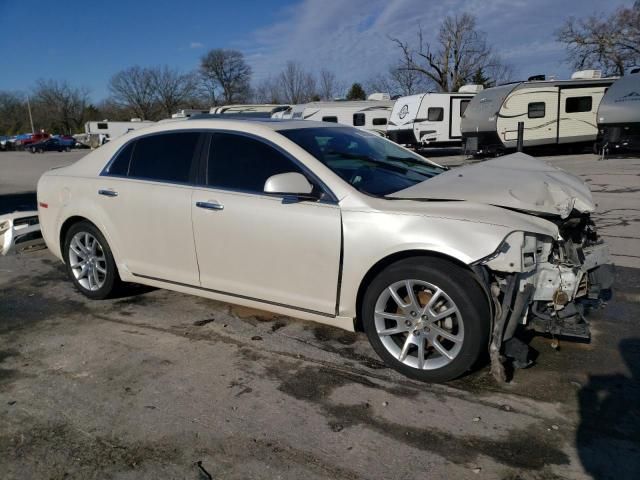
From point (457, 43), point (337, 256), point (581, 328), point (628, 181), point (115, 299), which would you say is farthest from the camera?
point (457, 43)

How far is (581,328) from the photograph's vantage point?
10.4 feet

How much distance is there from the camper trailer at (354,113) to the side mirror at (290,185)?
20.6 meters

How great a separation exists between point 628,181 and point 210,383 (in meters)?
11.9

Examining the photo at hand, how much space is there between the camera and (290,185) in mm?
3461

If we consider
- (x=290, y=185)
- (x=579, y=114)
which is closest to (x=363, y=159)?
(x=290, y=185)

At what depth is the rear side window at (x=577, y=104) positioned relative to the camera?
19078mm

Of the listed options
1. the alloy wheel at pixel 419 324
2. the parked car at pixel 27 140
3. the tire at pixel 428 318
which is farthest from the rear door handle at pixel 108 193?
the parked car at pixel 27 140

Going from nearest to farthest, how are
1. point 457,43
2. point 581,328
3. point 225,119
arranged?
point 581,328
point 225,119
point 457,43

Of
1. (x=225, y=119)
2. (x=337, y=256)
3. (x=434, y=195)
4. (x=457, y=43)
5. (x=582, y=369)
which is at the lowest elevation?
(x=582, y=369)

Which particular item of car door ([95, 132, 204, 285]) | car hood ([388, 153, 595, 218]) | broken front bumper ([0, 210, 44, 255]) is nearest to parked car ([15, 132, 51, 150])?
broken front bumper ([0, 210, 44, 255])

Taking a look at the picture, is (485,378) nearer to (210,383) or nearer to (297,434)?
(297,434)

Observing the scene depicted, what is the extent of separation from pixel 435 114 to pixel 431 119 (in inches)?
11.9

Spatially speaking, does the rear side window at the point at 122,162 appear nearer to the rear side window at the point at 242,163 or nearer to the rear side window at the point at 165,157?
the rear side window at the point at 165,157

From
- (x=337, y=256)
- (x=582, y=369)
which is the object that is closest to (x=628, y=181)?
(x=582, y=369)
